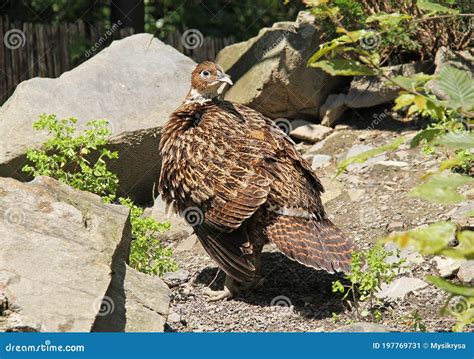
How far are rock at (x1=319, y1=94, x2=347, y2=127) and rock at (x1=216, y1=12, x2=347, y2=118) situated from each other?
96 mm

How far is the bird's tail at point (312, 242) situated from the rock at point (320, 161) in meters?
2.33

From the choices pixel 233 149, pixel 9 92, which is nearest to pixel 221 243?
pixel 233 149

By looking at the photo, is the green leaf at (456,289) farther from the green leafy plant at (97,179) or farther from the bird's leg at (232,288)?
the green leafy plant at (97,179)

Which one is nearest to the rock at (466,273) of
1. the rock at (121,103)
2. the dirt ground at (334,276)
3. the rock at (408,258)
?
the dirt ground at (334,276)

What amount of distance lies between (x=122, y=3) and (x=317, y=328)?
6335 millimetres

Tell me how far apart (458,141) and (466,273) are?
10.1 feet

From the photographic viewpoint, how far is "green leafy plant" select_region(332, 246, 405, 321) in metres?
5.68

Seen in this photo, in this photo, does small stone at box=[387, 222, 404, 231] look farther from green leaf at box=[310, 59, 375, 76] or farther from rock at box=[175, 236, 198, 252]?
green leaf at box=[310, 59, 375, 76]

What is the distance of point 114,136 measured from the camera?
8.07 m

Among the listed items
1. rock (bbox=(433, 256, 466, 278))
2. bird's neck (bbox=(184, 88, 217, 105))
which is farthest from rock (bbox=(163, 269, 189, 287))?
rock (bbox=(433, 256, 466, 278))

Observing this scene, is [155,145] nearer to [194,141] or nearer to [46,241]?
[194,141]

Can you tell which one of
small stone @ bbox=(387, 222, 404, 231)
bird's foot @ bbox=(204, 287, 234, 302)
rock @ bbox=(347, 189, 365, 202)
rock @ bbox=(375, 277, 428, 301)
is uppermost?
small stone @ bbox=(387, 222, 404, 231)

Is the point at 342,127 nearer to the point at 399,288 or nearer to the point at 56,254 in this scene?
the point at 399,288

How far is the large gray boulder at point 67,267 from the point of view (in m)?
4.64
